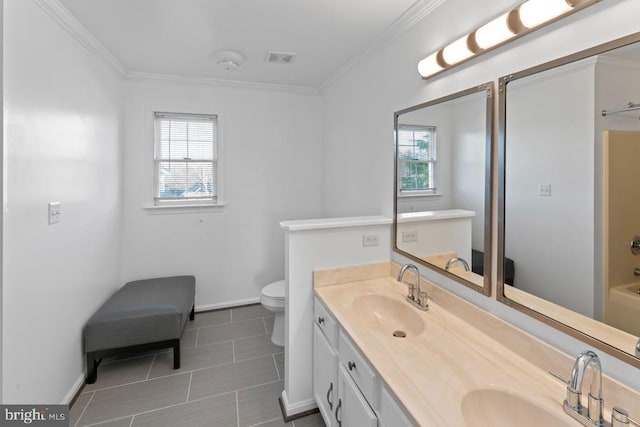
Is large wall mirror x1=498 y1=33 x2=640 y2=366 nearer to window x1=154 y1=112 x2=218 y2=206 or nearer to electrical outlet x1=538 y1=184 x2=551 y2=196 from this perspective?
electrical outlet x1=538 y1=184 x2=551 y2=196

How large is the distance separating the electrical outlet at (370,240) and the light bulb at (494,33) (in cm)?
119

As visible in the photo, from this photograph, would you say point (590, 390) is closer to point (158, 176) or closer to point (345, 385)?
point (345, 385)

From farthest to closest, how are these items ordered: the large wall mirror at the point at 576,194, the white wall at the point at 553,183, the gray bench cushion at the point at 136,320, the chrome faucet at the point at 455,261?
the gray bench cushion at the point at 136,320
the chrome faucet at the point at 455,261
the white wall at the point at 553,183
the large wall mirror at the point at 576,194

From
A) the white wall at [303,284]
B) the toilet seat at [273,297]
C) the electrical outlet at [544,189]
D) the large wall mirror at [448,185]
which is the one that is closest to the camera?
the electrical outlet at [544,189]

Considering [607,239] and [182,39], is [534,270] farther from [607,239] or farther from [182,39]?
[182,39]

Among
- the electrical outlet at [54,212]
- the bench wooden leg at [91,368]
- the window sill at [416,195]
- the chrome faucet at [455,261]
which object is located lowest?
the bench wooden leg at [91,368]

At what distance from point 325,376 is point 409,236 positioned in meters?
0.97

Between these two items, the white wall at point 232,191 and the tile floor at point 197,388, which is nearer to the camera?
the tile floor at point 197,388

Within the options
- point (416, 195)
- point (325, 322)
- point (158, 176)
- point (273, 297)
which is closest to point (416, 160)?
point (416, 195)

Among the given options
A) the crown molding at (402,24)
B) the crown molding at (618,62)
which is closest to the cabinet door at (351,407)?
the crown molding at (618,62)

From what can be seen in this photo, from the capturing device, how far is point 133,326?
216cm

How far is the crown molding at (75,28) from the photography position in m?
1.68

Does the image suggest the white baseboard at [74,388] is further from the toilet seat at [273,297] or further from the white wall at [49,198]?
the toilet seat at [273,297]

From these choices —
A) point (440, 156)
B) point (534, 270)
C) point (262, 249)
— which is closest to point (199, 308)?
point (262, 249)
